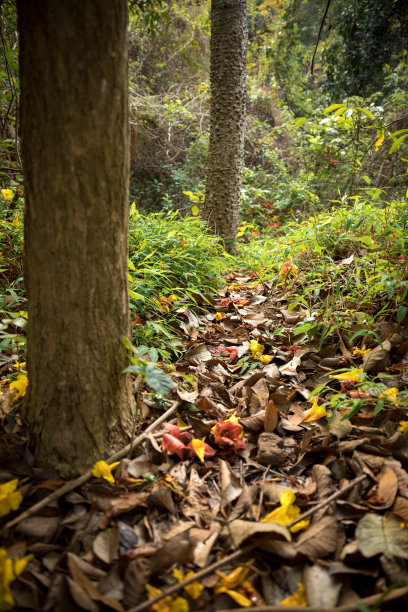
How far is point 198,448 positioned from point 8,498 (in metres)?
0.62

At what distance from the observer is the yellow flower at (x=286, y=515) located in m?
1.06

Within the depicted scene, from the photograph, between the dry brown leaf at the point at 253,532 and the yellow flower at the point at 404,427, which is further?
the yellow flower at the point at 404,427

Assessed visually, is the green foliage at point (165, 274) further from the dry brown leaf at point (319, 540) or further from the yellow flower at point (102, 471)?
the dry brown leaf at point (319, 540)

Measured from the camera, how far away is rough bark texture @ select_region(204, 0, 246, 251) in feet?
12.1

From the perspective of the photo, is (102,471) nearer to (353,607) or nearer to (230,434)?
(230,434)

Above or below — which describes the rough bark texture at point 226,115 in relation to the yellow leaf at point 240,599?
above

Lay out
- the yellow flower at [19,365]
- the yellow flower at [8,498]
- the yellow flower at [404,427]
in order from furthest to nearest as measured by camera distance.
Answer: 1. the yellow flower at [19,365]
2. the yellow flower at [404,427]
3. the yellow flower at [8,498]

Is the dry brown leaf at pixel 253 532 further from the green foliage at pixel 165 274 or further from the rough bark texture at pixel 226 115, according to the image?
the rough bark texture at pixel 226 115

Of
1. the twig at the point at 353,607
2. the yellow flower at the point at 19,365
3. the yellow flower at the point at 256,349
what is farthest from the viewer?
the yellow flower at the point at 256,349

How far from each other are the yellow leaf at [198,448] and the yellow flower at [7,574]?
0.59m

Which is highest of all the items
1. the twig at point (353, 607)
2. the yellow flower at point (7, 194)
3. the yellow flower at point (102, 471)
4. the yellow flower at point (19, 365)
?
the yellow flower at point (7, 194)

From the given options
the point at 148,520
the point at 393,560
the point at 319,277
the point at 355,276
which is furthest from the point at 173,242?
the point at 393,560

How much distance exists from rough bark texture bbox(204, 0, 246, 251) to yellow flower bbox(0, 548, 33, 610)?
3528 mm

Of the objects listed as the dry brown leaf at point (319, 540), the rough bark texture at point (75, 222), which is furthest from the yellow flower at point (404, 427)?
the rough bark texture at point (75, 222)
